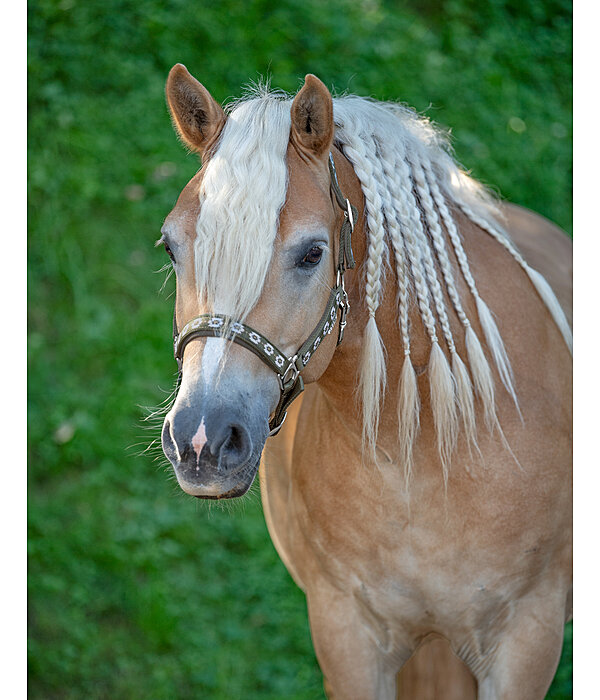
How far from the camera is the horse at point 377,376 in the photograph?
1402 millimetres

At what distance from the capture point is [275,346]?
1.42 meters

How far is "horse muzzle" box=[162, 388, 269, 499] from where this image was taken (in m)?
1.33

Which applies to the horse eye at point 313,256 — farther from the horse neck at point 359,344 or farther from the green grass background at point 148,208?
the green grass background at point 148,208

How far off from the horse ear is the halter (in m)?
0.06

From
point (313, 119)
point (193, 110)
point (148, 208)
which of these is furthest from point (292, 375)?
point (148, 208)

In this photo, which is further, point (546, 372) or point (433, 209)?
point (546, 372)

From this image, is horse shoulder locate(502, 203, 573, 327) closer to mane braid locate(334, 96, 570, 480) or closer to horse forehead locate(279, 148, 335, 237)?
mane braid locate(334, 96, 570, 480)

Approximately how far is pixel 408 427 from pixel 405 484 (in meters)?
0.16

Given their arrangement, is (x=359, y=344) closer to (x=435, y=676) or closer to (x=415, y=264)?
(x=415, y=264)

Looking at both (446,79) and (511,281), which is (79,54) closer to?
(446,79)

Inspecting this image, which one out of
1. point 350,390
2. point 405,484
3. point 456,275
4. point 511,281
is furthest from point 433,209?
point 405,484

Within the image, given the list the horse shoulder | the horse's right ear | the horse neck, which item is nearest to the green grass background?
the horse shoulder

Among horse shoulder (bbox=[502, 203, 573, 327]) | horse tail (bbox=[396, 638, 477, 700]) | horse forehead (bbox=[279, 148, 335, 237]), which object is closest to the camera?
horse forehead (bbox=[279, 148, 335, 237])
